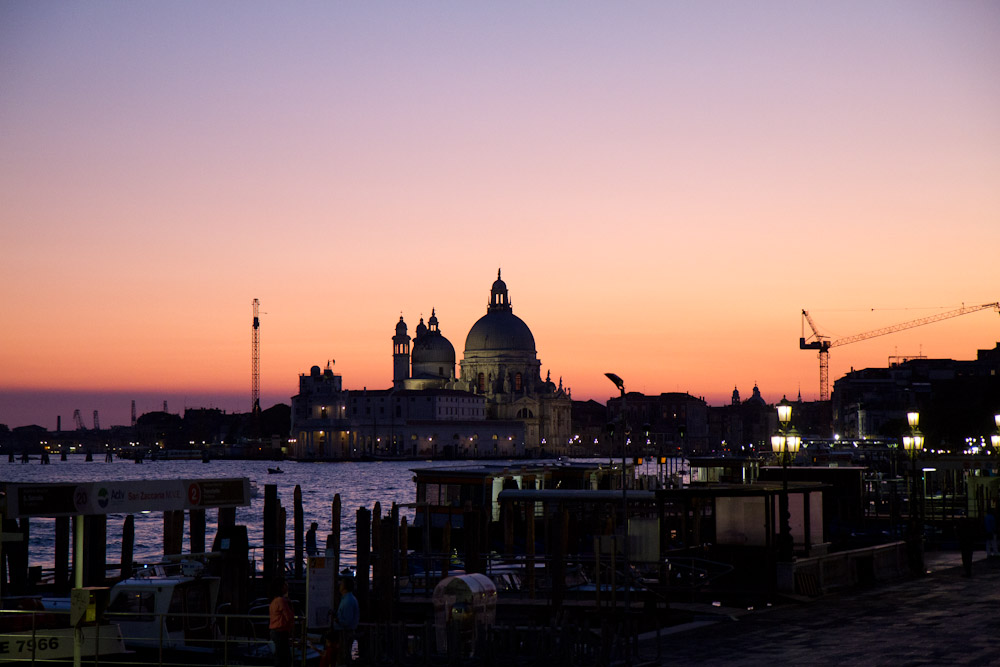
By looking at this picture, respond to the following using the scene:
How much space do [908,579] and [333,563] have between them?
39.0 ft

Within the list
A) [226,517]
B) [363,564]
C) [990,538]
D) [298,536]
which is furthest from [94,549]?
[990,538]

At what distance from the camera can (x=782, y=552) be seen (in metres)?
24.0

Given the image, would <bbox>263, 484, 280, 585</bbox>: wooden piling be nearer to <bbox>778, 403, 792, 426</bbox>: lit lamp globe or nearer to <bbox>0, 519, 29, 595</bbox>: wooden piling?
<bbox>0, 519, 29, 595</bbox>: wooden piling

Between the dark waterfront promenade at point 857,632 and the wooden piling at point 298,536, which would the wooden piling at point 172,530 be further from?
the dark waterfront promenade at point 857,632

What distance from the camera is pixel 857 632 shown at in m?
19.2

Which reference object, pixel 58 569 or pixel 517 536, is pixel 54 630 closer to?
pixel 58 569

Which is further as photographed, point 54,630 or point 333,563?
point 333,563

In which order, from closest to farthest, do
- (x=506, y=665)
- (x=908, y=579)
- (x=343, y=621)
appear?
(x=506, y=665)
(x=343, y=621)
(x=908, y=579)

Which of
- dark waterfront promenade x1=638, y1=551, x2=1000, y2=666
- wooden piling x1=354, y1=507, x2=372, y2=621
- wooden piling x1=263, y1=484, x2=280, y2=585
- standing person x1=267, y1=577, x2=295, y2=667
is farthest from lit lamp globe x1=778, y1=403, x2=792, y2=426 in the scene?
standing person x1=267, y1=577, x2=295, y2=667

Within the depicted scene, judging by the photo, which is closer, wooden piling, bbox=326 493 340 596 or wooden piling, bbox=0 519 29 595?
wooden piling, bbox=326 493 340 596

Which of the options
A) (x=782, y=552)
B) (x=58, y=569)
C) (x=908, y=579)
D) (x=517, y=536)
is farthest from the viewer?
(x=517, y=536)

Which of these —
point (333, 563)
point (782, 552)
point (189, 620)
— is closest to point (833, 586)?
point (782, 552)

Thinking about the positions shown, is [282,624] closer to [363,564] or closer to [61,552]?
[363,564]

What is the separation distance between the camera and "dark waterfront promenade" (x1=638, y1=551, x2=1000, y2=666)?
17141 millimetres
